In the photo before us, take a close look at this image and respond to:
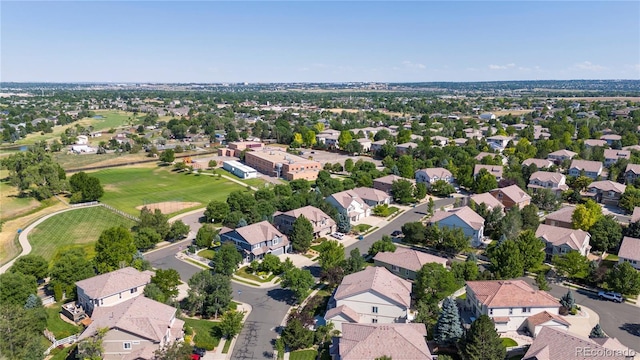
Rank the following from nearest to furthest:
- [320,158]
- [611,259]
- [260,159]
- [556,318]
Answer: [556,318] < [611,259] < [260,159] < [320,158]

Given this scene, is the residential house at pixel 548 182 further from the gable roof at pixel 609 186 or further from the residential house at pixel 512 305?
the residential house at pixel 512 305

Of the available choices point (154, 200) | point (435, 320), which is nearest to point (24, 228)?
point (154, 200)

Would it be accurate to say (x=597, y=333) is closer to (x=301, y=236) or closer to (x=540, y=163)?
(x=301, y=236)

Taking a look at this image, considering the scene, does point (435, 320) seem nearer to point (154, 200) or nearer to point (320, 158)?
point (154, 200)

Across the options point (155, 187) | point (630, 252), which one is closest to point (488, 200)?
point (630, 252)

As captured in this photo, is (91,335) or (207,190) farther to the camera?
(207,190)

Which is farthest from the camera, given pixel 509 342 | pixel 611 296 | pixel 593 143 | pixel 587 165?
pixel 593 143
